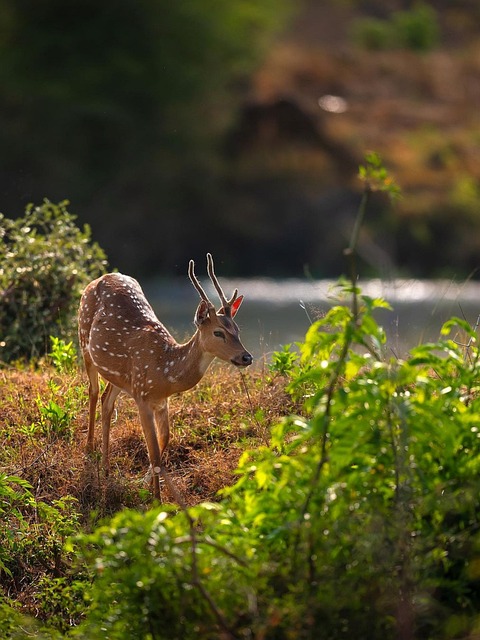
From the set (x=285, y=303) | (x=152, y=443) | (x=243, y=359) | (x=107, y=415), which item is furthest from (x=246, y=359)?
(x=285, y=303)

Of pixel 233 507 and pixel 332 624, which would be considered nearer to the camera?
pixel 332 624

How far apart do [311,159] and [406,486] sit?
92.1ft

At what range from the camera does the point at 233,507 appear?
5.11m

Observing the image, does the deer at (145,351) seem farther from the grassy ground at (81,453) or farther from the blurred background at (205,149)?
the blurred background at (205,149)

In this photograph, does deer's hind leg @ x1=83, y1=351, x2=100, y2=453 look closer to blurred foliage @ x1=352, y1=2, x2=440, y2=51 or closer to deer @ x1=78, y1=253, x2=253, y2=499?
deer @ x1=78, y1=253, x2=253, y2=499

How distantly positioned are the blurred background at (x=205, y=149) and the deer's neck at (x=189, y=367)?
17.5 metres

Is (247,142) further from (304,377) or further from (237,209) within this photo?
(304,377)

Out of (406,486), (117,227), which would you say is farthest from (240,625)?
(117,227)

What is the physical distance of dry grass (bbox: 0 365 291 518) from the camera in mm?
7117

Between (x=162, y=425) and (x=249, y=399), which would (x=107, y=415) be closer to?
(x=162, y=425)

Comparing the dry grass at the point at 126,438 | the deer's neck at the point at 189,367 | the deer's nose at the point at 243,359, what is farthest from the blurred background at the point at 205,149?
the deer's nose at the point at 243,359

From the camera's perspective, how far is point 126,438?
7809mm

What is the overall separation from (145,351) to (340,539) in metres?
3.18

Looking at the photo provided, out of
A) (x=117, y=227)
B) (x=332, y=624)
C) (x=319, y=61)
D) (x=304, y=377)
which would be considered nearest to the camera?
(x=332, y=624)
